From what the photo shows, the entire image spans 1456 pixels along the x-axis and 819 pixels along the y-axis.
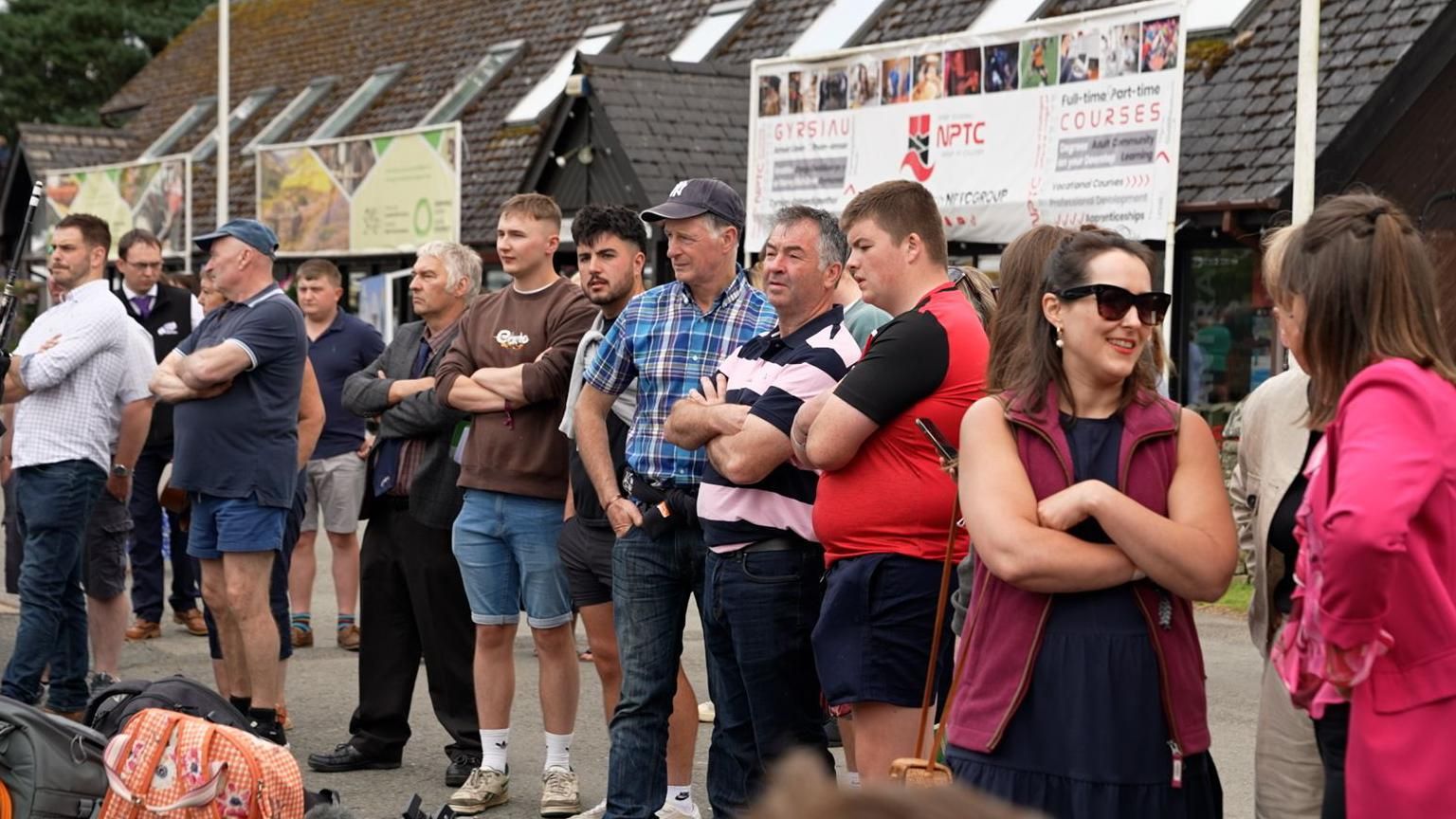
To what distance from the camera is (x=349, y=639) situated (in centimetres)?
1013

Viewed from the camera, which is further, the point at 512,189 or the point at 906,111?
the point at 512,189

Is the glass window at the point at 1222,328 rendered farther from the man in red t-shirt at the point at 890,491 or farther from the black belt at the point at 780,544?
the man in red t-shirt at the point at 890,491

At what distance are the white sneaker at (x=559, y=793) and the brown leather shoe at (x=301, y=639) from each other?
3.89 m

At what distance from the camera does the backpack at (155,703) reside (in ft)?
20.1

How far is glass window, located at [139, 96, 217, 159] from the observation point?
3280 cm

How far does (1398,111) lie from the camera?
46.9 feet

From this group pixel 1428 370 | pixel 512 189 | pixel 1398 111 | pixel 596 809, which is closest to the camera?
pixel 1428 370

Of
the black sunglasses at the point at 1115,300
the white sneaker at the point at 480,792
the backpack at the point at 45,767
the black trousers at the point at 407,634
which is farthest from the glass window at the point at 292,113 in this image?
the black sunglasses at the point at 1115,300

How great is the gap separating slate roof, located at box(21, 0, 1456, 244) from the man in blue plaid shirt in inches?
357

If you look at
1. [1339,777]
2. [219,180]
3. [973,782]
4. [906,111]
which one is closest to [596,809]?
[973,782]

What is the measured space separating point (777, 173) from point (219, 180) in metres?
11.7

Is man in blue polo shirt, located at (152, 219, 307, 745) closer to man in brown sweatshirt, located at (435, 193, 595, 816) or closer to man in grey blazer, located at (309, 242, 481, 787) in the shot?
man in grey blazer, located at (309, 242, 481, 787)

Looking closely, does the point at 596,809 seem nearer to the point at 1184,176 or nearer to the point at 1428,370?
the point at 1428,370

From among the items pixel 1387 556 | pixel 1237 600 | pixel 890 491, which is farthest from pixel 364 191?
pixel 1387 556
